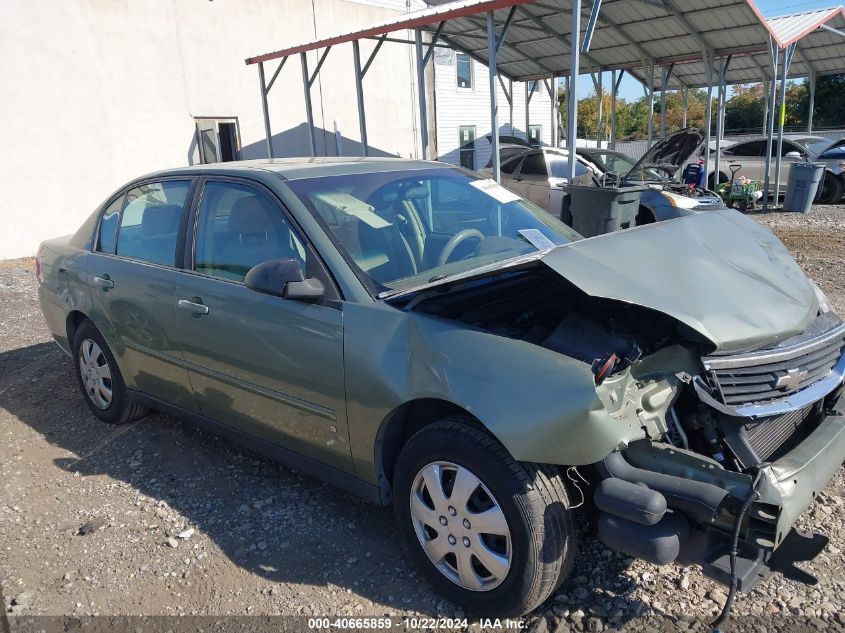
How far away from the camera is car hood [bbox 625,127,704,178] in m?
10.3

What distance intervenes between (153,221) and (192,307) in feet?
2.77

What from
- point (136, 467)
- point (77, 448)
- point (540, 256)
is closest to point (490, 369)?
point (540, 256)

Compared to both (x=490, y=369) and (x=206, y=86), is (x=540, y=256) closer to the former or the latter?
(x=490, y=369)

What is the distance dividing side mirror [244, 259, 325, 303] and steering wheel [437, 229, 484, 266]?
2.03 feet

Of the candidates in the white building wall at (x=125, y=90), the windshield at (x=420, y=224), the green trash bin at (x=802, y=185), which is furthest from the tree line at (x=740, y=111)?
the windshield at (x=420, y=224)

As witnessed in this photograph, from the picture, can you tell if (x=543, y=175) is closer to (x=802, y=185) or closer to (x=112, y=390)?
(x=802, y=185)

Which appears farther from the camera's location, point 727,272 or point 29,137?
point 29,137

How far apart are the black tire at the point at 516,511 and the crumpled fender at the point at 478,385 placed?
10cm

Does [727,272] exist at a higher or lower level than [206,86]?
lower

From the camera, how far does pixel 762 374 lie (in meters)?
2.45

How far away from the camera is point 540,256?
2.43 m

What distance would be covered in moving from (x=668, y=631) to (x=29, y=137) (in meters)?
13.0

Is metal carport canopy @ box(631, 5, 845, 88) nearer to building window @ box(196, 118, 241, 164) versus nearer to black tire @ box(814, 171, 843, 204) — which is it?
black tire @ box(814, 171, 843, 204)

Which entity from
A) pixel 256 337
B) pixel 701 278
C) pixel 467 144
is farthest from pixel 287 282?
pixel 467 144
